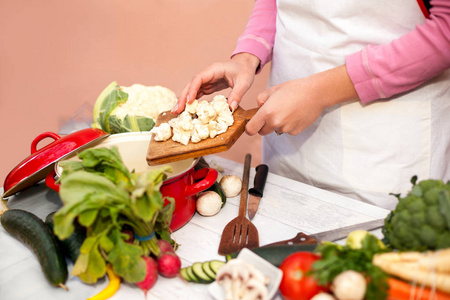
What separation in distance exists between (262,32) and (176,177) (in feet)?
2.66

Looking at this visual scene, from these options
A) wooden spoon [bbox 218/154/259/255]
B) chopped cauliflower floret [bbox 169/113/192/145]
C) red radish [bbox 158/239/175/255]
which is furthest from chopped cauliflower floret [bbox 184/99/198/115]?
red radish [bbox 158/239/175/255]

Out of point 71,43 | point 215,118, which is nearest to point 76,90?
point 71,43

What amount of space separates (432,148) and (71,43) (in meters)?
2.81

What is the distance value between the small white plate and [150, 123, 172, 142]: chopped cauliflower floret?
42cm

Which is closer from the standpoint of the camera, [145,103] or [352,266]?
[352,266]

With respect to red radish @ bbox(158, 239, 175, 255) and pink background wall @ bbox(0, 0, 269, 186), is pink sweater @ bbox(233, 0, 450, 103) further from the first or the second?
pink background wall @ bbox(0, 0, 269, 186)

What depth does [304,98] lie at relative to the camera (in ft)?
3.80

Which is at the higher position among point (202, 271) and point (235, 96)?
point (235, 96)

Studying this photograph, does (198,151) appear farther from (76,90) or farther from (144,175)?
(76,90)

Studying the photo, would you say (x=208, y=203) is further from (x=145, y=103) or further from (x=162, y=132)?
(x=145, y=103)

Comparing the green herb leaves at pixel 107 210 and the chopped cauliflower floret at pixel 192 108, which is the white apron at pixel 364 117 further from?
the green herb leaves at pixel 107 210

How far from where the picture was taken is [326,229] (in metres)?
1.07

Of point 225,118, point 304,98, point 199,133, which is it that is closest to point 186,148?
point 199,133

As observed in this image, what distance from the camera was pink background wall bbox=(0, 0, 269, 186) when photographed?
2934 mm
